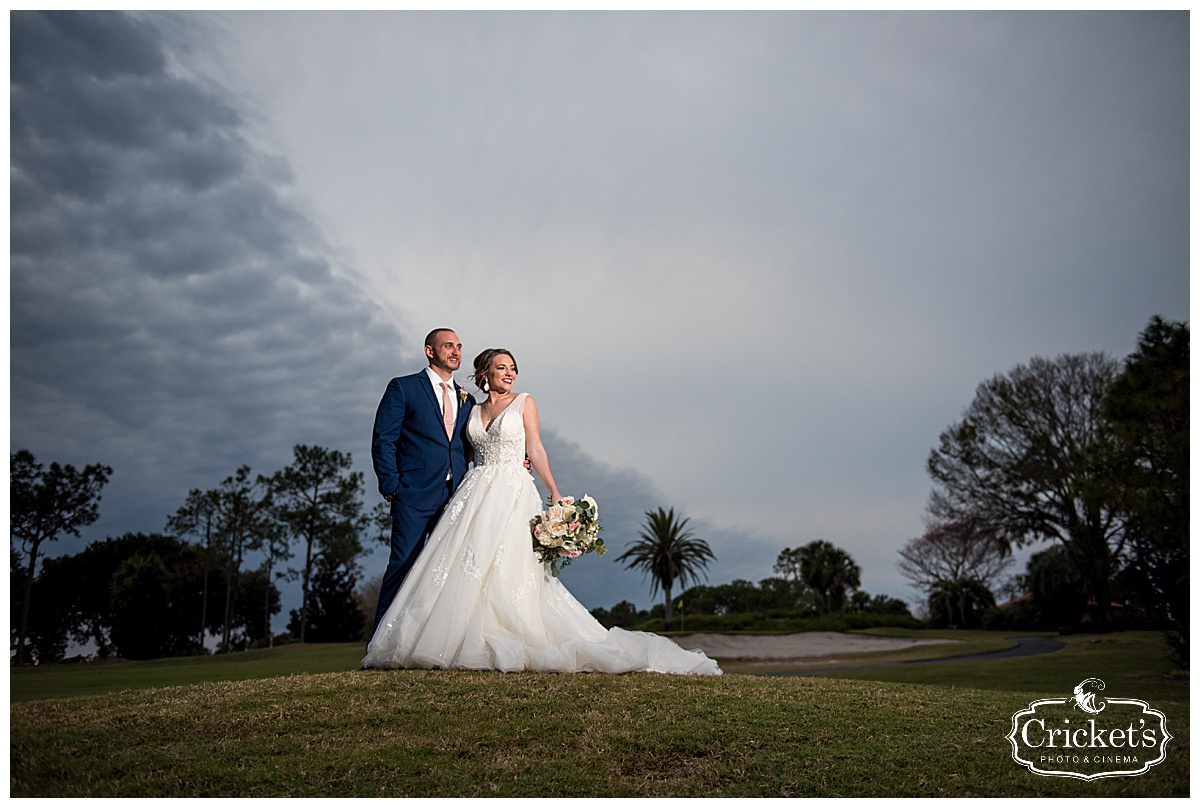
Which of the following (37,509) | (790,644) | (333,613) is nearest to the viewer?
(37,509)

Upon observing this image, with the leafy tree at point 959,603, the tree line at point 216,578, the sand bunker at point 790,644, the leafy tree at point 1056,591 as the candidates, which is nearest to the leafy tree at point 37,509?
the tree line at point 216,578

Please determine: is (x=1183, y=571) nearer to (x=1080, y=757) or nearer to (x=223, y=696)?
(x=1080, y=757)

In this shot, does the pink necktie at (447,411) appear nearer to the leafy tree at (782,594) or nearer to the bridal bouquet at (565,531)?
the bridal bouquet at (565,531)

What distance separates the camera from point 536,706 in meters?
4.94

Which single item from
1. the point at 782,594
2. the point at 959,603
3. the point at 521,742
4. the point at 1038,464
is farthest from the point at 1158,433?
the point at 782,594

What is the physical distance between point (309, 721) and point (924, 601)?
38.6m

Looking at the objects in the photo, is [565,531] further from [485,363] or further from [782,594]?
[782,594]

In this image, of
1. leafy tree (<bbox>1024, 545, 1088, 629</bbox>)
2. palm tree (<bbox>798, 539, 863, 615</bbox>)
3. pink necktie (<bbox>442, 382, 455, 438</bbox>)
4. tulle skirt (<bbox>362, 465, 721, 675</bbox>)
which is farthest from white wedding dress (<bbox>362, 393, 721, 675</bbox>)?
palm tree (<bbox>798, 539, 863, 615</bbox>)

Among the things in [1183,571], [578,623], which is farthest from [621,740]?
[1183,571]

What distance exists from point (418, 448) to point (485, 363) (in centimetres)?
103

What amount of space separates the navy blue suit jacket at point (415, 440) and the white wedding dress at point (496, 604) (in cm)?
28

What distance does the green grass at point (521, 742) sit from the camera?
3787mm

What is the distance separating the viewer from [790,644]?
25203 mm

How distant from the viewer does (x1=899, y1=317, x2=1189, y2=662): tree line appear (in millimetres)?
20250
